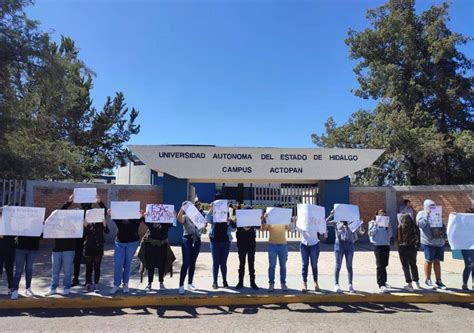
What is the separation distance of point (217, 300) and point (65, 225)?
3.24m

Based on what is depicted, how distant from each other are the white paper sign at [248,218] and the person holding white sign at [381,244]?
237cm

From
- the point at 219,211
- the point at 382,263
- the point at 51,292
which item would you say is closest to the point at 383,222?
the point at 382,263

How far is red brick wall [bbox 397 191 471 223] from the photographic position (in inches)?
651

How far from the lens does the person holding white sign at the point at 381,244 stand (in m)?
8.07

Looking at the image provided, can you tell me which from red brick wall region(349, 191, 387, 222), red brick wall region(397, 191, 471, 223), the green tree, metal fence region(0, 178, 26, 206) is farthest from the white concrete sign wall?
the green tree

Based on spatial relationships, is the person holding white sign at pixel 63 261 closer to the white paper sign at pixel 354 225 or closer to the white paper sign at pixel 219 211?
the white paper sign at pixel 219 211

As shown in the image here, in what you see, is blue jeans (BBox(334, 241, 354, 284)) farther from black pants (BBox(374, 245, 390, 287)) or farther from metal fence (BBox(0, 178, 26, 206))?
metal fence (BBox(0, 178, 26, 206))

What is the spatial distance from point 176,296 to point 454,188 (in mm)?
13881

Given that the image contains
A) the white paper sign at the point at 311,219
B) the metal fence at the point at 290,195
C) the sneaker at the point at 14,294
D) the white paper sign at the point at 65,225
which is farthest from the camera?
the metal fence at the point at 290,195

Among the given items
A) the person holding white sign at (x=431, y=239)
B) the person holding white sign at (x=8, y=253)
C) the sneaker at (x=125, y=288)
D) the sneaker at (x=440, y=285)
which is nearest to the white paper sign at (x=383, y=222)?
the person holding white sign at (x=431, y=239)

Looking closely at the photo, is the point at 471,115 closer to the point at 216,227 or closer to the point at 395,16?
the point at 395,16

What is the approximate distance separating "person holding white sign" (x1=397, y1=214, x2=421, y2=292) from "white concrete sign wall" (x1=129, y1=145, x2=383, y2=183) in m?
8.22

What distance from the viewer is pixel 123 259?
7645 mm

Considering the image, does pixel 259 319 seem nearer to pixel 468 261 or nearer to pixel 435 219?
pixel 435 219
